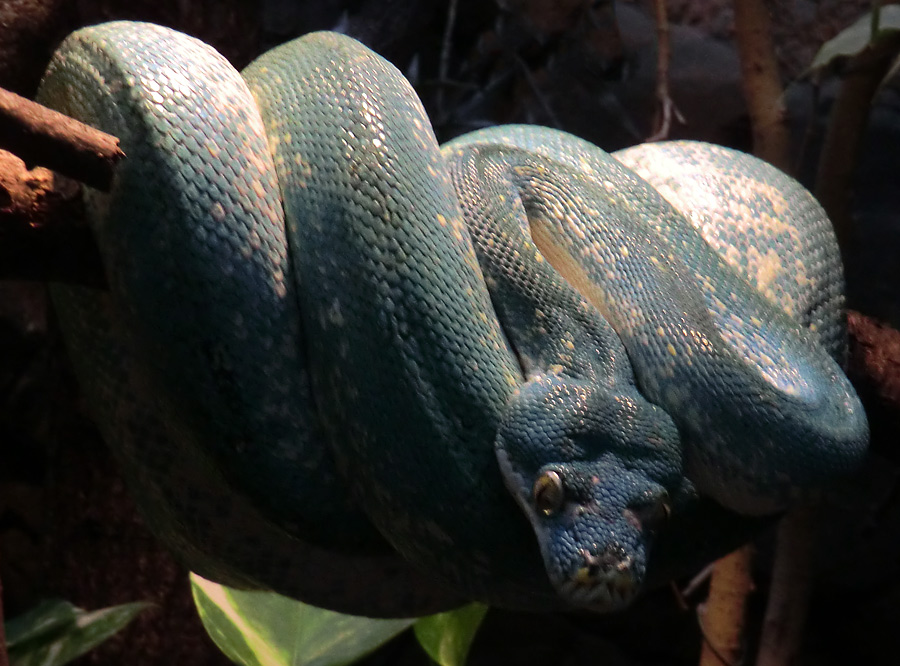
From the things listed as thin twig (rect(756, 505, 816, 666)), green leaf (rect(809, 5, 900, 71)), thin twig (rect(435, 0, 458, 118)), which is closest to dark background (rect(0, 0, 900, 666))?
thin twig (rect(435, 0, 458, 118))

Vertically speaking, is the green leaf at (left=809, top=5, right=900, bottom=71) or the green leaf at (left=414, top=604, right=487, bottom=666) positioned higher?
the green leaf at (left=809, top=5, right=900, bottom=71)

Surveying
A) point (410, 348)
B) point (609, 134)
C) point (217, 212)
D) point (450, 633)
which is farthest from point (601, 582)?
point (609, 134)

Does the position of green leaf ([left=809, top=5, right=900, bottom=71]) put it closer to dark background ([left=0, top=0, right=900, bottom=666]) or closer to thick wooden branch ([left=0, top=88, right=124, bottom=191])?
dark background ([left=0, top=0, right=900, bottom=666])

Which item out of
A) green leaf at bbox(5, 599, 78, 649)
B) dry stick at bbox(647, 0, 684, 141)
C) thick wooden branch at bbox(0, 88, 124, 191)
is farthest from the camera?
dry stick at bbox(647, 0, 684, 141)

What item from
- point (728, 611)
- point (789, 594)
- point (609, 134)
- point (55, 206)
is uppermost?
point (55, 206)

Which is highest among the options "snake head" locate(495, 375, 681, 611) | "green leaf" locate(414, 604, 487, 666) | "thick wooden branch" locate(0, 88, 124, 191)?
"thick wooden branch" locate(0, 88, 124, 191)

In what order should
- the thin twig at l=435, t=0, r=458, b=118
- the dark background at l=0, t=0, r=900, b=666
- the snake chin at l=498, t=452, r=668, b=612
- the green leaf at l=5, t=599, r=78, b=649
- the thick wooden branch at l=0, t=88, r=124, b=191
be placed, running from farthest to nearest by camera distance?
the thin twig at l=435, t=0, r=458, b=118
the dark background at l=0, t=0, r=900, b=666
the green leaf at l=5, t=599, r=78, b=649
the snake chin at l=498, t=452, r=668, b=612
the thick wooden branch at l=0, t=88, r=124, b=191

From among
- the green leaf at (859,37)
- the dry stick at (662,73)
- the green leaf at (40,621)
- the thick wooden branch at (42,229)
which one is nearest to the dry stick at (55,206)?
the thick wooden branch at (42,229)

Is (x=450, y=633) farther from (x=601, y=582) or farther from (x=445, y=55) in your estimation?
(x=445, y=55)
